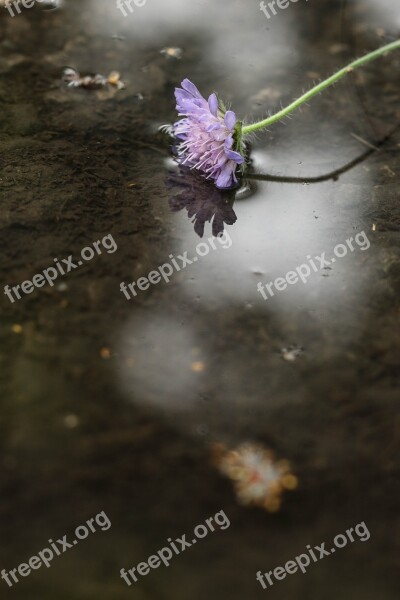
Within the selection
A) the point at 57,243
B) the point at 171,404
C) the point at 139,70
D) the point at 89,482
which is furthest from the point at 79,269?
the point at 139,70

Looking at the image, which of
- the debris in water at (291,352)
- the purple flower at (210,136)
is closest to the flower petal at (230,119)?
the purple flower at (210,136)

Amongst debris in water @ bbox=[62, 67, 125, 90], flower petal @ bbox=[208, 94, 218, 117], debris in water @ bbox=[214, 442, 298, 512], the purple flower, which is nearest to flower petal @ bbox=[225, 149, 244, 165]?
the purple flower

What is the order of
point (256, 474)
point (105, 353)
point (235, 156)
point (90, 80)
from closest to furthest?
point (256, 474), point (105, 353), point (235, 156), point (90, 80)

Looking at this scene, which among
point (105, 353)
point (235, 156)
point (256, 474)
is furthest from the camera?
point (235, 156)

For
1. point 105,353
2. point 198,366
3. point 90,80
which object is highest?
point 90,80

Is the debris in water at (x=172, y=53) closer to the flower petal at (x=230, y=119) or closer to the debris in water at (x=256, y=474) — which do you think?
the flower petal at (x=230, y=119)

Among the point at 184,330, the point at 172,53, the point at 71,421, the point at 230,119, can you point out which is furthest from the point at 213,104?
the point at 71,421

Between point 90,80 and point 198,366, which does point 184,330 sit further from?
point 90,80
